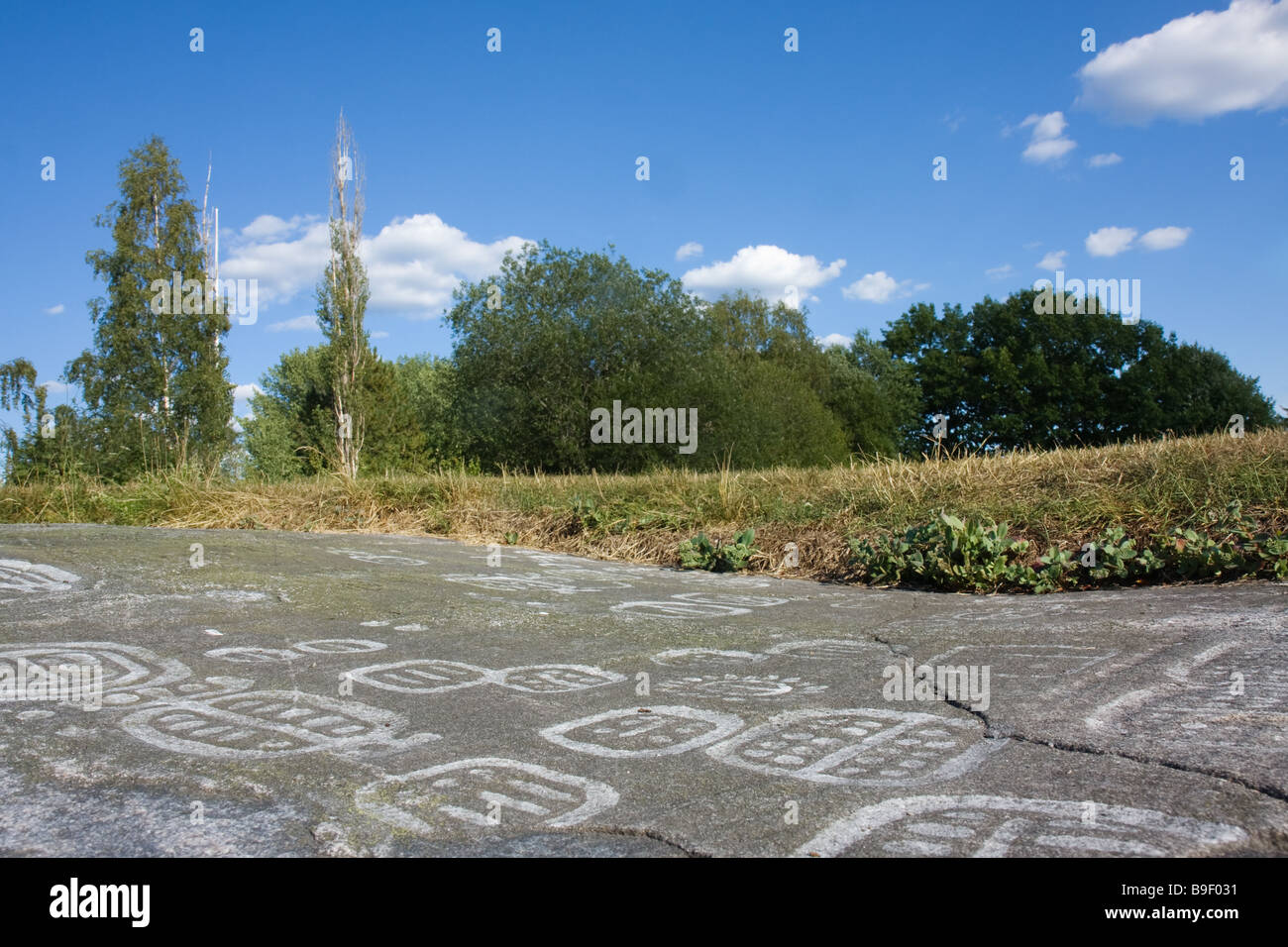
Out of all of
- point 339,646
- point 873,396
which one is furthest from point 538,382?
point 339,646

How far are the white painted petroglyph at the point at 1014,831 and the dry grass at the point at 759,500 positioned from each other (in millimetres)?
3888

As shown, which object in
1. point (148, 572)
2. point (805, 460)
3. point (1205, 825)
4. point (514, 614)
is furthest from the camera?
point (805, 460)

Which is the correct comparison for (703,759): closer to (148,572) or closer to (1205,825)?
(1205,825)

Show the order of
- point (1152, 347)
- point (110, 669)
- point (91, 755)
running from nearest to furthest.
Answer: point (91, 755) < point (110, 669) < point (1152, 347)

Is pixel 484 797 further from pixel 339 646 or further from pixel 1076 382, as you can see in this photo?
pixel 1076 382

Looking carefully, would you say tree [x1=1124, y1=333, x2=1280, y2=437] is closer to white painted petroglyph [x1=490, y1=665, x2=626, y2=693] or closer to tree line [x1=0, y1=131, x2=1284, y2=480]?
tree line [x1=0, y1=131, x2=1284, y2=480]

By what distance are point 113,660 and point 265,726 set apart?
3.64 feet

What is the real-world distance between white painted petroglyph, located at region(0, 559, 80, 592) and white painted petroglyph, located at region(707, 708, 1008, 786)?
375 cm

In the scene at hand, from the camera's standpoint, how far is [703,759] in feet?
7.75

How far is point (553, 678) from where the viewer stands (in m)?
3.28

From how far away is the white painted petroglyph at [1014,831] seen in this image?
1.74 metres
